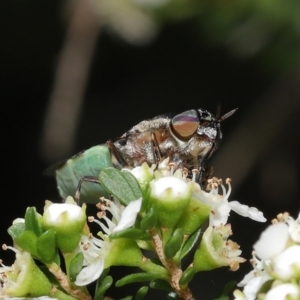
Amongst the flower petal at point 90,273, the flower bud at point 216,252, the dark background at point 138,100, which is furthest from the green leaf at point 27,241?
the dark background at point 138,100

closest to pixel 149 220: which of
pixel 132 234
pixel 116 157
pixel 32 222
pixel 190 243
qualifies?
pixel 132 234

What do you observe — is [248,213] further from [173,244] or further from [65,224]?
[65,224]

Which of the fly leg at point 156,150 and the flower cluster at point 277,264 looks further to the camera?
the fly leg at point 156,150

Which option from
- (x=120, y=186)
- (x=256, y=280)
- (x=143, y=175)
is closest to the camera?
(x=256, y=280)

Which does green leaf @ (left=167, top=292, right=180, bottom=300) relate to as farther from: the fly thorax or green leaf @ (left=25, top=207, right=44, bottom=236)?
the fly thorax

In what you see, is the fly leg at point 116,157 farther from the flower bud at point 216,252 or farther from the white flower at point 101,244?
the flower bud at point 216,252

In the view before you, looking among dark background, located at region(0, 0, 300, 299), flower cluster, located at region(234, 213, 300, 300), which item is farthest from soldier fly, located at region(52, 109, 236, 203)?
dark background, located at region(0, 0, 300, 299)
